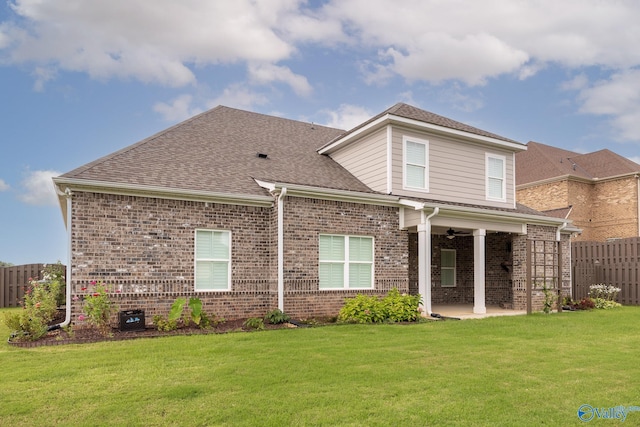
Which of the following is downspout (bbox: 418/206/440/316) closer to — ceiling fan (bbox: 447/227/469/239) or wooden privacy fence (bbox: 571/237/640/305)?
ceiling fan (bbox: 447/227/469/239)

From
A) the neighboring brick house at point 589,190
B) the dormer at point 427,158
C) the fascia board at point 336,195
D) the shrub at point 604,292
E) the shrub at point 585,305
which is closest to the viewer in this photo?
the fascia board at point 336,195

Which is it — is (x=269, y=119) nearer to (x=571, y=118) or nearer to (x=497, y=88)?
(x=497, y=88)

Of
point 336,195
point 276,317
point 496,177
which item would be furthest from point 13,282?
point 496,177

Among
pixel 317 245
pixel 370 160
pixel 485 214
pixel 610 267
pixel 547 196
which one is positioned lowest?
pixel 610 267

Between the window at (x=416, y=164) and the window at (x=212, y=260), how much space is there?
559 cm

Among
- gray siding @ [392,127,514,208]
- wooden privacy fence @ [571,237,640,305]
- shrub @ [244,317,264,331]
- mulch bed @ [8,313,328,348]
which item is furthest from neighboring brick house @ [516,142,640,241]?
mulch bed @ [8,313,328,348]

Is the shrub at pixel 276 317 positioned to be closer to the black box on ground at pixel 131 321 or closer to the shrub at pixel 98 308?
the black box on ground at pixel 131 321

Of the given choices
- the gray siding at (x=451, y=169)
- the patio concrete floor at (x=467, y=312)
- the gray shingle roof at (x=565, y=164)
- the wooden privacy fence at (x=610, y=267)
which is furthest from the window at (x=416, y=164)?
the gray shingle roof at (x=565, y=164)

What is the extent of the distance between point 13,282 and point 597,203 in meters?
31.7

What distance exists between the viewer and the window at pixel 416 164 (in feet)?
45.9

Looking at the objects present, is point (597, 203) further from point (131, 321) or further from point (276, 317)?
point (131, 321)

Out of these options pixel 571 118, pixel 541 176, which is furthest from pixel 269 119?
pixel 541 176

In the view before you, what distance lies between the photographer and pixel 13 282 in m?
18.1

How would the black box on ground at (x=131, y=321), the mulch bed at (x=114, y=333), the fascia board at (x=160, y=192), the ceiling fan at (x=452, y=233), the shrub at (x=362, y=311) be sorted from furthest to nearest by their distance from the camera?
1. the ceiling fan at (x=452, y=233)
2. the shrub at (x=362, y=311)
3. the fascia board at (x=160, y=192)
4. the black box on ground at (x=131, y=321)
5. the mulch bed at (x=114, y=333)
